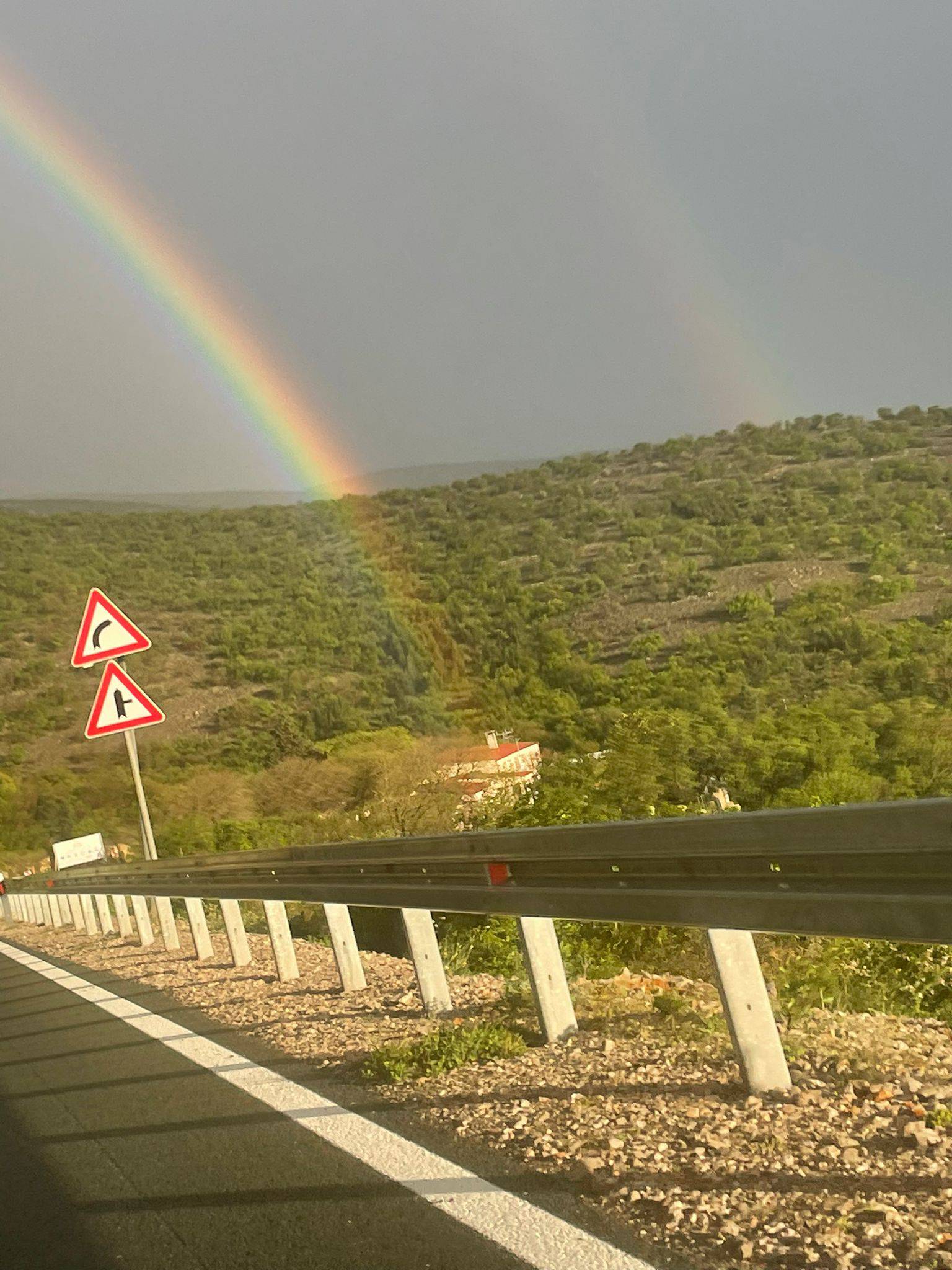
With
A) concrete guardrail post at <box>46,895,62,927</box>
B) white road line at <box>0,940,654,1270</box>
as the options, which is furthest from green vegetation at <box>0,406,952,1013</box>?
concrete guardrail post at <box>46,895,62,927</box>

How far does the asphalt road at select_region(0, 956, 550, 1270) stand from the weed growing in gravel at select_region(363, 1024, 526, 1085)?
0.53m

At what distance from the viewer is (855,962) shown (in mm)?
7445

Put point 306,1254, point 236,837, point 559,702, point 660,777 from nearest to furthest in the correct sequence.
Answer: point 306,1254, point 660,777, point 236,837, point 559,702

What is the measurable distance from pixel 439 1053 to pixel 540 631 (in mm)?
43523

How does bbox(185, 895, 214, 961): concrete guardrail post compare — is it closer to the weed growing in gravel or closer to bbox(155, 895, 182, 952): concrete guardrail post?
bbox(155, 895, 182, 952): concrete guardrail post

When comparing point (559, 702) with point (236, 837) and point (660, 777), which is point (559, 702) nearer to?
point (236, 837)

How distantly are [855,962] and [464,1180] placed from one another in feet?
12.4

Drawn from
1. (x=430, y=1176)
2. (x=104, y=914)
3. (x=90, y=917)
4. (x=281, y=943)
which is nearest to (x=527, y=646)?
(x=90, y=917)

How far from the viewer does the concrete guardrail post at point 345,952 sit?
27.0ft

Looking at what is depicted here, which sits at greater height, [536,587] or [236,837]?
[536,587]

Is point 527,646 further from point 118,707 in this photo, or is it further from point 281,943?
point 281,943

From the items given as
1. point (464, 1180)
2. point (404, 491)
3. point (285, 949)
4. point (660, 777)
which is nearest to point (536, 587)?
point (404, 491)

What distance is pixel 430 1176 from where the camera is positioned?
14.2ft

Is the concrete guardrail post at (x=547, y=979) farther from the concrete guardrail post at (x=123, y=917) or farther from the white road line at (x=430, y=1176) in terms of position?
the concrete guardrail post at (x=123, y=917)
